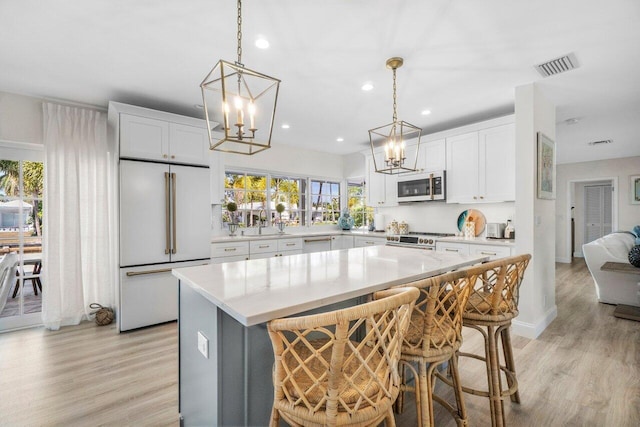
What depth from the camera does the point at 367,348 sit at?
129cm

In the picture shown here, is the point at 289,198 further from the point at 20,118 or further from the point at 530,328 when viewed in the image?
the point at 530,328

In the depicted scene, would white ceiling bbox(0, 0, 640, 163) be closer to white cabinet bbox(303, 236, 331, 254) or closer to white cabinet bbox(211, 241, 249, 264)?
white cabinet bbox(211, 241, 249, 264)

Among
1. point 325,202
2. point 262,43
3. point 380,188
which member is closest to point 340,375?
point 262,43

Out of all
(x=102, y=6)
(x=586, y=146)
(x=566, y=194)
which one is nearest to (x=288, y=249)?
(x=102, y=6)

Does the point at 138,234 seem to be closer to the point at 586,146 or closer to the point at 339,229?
the point at 339,229

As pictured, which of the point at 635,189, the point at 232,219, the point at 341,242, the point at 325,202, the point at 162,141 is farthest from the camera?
the point at 635,189

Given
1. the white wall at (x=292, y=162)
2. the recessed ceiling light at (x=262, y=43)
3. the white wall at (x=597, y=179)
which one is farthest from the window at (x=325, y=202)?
the white wall at (x=597, y=179)

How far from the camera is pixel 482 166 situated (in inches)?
153

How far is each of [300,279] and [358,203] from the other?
4.80m

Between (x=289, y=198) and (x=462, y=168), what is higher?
(x=462, y=168)

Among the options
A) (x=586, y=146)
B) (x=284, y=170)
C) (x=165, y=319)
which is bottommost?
(x=165, y=319)

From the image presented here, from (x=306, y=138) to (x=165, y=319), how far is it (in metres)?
3.23

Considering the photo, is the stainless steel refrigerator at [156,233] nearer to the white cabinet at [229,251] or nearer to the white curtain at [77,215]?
the white cabinet at [229,251]

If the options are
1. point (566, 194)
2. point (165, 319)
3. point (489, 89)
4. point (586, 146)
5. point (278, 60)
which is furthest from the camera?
point (566, 194)
